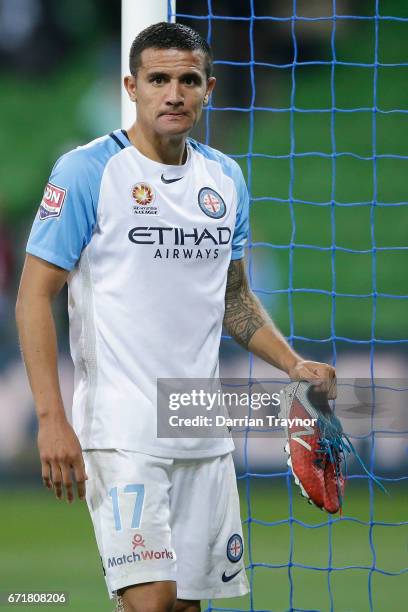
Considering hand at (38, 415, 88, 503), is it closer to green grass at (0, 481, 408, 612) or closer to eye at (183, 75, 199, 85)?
eye at (183, 75, 199, 85)

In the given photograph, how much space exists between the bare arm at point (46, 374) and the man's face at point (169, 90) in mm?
483

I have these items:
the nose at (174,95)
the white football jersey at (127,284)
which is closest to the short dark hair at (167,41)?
the nose at (174,95)

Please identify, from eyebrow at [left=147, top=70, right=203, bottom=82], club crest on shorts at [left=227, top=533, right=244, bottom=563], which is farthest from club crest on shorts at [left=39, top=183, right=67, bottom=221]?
club crest on shorts at [left=227, top=533, right=244, bottom=563]

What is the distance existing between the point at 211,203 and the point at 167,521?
86cm

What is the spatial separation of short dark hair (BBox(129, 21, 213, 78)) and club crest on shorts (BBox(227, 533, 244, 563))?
128cm

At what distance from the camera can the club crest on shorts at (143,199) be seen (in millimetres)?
3162

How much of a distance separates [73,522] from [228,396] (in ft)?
10.5

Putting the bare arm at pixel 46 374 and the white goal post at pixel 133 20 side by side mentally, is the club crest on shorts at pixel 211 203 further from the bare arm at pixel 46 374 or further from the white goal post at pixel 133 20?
the white goal post at pixel 133 20

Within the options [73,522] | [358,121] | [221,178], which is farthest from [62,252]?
[358,121]

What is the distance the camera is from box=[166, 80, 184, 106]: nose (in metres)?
3.15

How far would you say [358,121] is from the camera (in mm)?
9945

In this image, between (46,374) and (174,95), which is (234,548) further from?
(174,95)

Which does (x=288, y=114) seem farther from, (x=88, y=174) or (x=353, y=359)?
(x=88, y=174)
